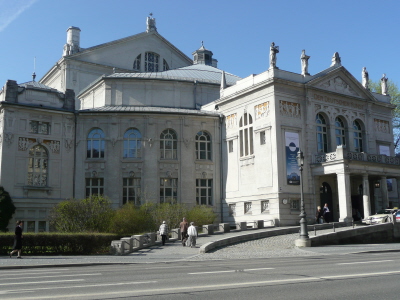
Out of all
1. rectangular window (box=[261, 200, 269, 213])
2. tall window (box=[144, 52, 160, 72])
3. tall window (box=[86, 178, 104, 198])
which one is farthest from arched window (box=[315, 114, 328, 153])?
tall window (box=[144, 52, 160, 72])

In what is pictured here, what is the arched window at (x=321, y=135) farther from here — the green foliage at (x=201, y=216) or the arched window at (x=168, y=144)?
the arched window at (x=168, y=144)

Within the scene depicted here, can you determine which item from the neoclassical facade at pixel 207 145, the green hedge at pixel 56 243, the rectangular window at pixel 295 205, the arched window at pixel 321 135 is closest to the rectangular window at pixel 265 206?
the neoclassical facade at pixel 207 145

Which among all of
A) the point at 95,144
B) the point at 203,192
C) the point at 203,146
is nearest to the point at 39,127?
the point at 95,144

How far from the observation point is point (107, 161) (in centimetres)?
4238

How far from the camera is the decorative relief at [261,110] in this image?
40.5 meters

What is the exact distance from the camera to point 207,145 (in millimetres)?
45625

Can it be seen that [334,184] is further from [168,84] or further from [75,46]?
[75,46]

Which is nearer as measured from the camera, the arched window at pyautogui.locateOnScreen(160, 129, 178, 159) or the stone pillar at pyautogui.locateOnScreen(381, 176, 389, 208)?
the stone pillar at pyautogui.locateOnScreen(381, 176, 389, 208)

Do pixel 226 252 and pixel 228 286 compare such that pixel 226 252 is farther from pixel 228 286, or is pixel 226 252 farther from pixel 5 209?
pixel 5 209

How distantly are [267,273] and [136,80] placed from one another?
36298mm

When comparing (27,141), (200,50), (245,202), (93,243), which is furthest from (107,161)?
(200,50)

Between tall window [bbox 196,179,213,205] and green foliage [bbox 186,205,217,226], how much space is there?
11.3 ft

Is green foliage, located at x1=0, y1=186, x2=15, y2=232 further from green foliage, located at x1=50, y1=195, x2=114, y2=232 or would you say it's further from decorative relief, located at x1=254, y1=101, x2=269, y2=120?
decorative relief, located at x1=254, y1=101, x2=269, y2=120

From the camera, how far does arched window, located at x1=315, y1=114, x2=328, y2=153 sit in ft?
139
